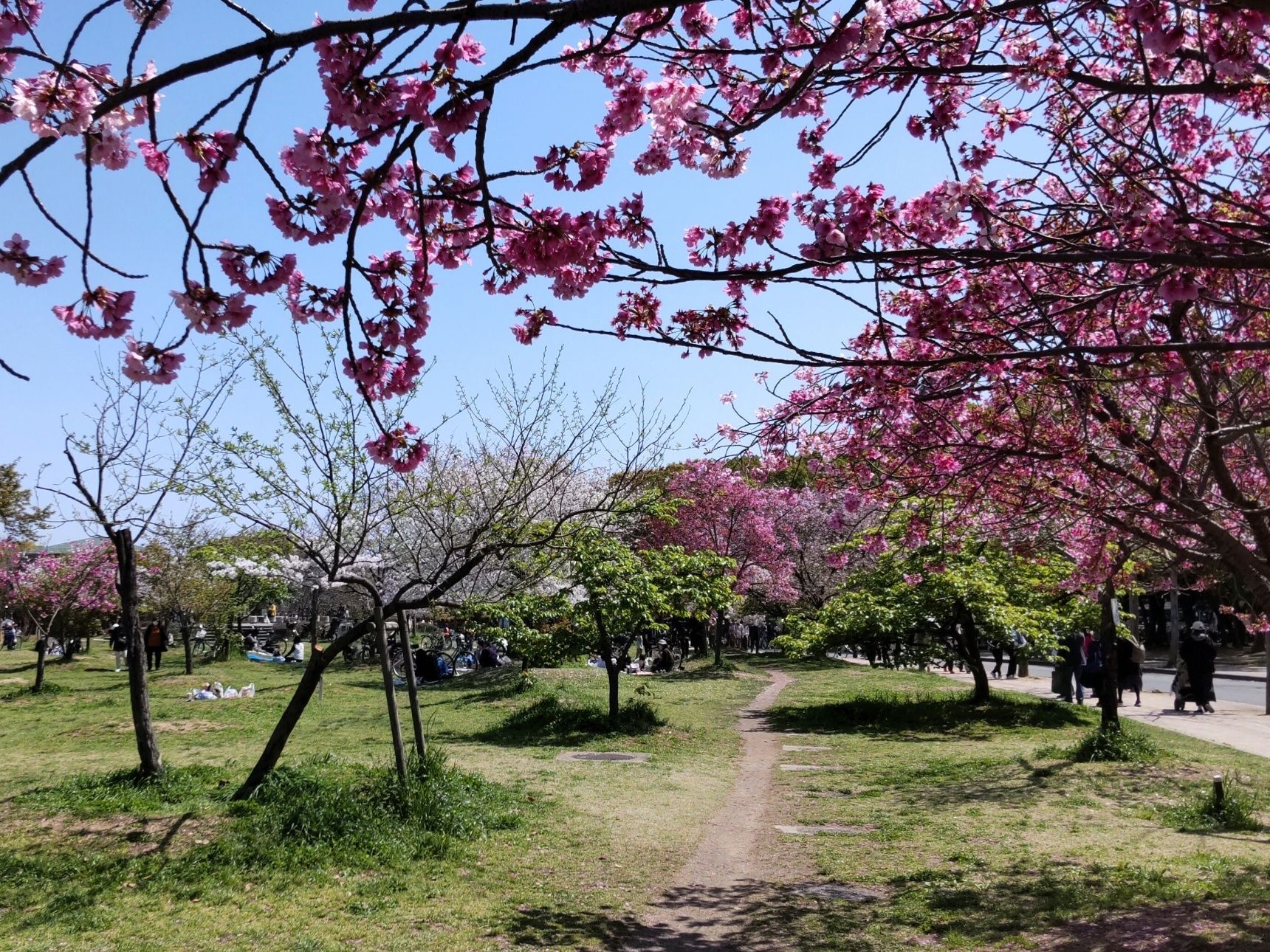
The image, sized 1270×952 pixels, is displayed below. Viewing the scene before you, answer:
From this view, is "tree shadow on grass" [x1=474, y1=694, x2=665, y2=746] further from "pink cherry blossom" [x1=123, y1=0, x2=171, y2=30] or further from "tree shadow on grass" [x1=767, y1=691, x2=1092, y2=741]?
"pink cherry blossom" [x1=123, y1=0, x2=171, y2=30]

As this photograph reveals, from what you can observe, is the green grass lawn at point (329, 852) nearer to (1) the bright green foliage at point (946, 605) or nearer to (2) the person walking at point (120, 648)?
(1) the bright green foliage at point (946, 605)

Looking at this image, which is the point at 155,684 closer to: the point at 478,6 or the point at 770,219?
the point at 770,219

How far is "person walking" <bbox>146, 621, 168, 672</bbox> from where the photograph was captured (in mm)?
23562

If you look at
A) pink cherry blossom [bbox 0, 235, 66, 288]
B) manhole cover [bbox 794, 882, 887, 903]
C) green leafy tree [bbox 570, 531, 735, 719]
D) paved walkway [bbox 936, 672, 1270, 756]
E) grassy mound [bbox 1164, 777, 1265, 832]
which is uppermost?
pink cherry blossom [bbox 0, 235, 66, 288]

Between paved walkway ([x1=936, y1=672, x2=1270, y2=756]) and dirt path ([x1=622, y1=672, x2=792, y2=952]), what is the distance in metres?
6.95

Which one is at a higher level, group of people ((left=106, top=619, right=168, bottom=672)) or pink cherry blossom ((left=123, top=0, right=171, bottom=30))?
pink cherry blossom ((left=123, top=0, right=171, bottom=30))

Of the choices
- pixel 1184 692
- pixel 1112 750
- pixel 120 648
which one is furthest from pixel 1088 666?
pixel 120 648

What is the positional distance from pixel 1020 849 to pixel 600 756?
5.24 m

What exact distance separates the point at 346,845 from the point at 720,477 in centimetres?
2166

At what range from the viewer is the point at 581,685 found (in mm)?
17750

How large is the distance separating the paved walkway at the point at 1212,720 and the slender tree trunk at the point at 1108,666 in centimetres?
219

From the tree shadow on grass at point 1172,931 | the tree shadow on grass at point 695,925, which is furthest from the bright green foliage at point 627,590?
the tree shadow on grass at point 1172,931

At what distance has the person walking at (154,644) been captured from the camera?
77.3ft

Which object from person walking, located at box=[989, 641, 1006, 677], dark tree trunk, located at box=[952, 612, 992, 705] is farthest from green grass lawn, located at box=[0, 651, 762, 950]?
person walking, located at box=[989, 641, 1006, 677]
